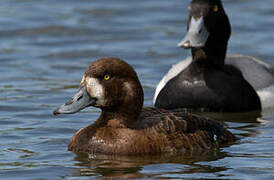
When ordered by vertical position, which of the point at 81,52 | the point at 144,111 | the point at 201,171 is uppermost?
the point at 81,52

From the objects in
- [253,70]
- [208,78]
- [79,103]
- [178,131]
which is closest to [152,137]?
[178,131]

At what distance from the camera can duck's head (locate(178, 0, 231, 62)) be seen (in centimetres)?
998

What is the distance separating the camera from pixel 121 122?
7617mm

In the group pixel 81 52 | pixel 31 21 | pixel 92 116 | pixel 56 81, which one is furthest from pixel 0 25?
pixel 92 116

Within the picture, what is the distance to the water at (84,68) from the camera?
23.8ft

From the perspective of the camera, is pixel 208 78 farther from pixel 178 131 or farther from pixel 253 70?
pixel 178 131

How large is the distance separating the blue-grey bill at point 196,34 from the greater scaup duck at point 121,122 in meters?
2.19

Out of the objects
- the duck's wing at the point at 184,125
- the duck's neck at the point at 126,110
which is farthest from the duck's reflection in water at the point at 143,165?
the duck's neck at the point at 126,110

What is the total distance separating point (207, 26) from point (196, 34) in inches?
12.3

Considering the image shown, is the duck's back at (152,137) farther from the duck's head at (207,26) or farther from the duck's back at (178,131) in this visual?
the duck's head at (207,26)

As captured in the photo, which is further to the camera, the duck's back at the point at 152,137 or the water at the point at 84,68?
the duck's back at the point at 152,137

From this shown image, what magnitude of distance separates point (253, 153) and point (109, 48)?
6493mm

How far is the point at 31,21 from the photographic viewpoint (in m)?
15.6

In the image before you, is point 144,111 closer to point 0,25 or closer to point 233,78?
point 233,78
